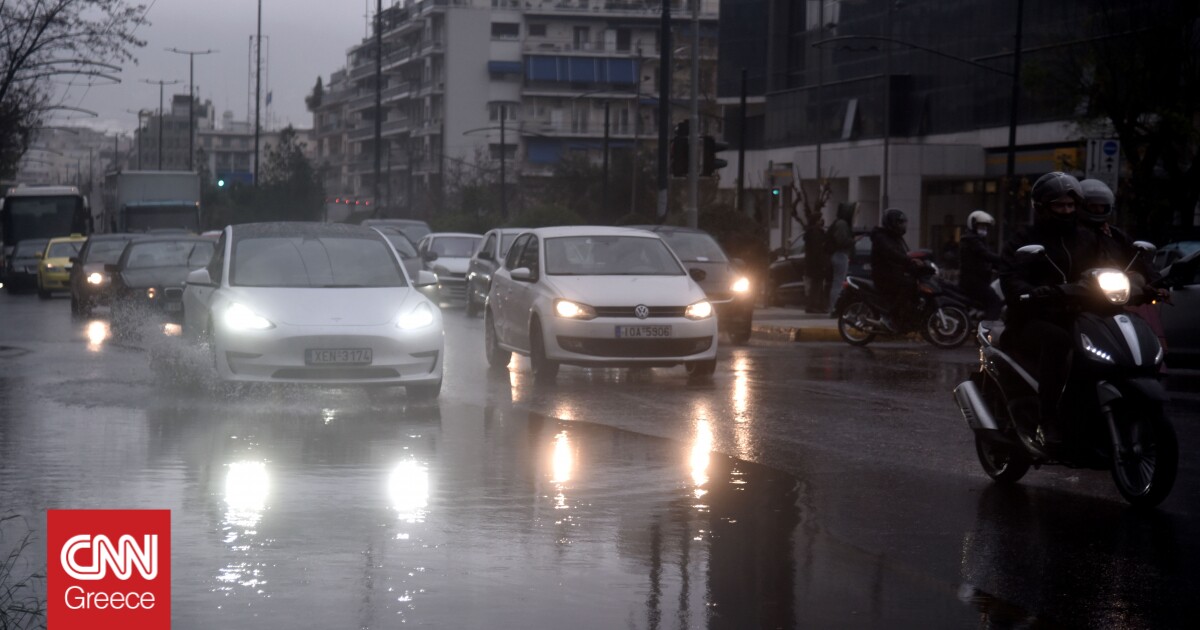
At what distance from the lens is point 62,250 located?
4009 centimetres

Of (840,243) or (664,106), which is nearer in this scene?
(840,243)

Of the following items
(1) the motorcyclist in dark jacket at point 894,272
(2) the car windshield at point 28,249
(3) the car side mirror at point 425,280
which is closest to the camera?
(3) the car side mirror at point 425,280

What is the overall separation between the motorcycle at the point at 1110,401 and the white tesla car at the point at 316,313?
5854 millimetres

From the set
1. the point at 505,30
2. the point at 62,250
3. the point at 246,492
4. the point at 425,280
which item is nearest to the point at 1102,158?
the point at 425,280

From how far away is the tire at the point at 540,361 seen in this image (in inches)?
620

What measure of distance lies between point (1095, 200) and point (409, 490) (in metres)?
4.15

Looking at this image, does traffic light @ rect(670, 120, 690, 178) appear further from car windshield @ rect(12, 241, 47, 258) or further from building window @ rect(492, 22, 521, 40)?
→ building window @ rect(492, 22, 521, 40)

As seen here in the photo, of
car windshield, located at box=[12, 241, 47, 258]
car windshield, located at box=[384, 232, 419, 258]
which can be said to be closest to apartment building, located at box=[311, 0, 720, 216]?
car windshield, located at box=[12, 241, 47, 258]

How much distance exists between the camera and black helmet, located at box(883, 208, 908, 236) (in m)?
20.8

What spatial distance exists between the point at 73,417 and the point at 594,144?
106 meters

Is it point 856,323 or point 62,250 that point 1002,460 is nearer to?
point 856,323

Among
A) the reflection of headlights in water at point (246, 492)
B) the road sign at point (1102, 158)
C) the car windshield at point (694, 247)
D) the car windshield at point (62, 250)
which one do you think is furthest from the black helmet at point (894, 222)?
the car windshield at point (62, 250)

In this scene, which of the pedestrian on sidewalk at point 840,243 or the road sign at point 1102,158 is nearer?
the road sign at point 1102,158

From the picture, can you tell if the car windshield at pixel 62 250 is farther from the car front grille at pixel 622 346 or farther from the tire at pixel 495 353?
the car front grille at pixel 622 346
